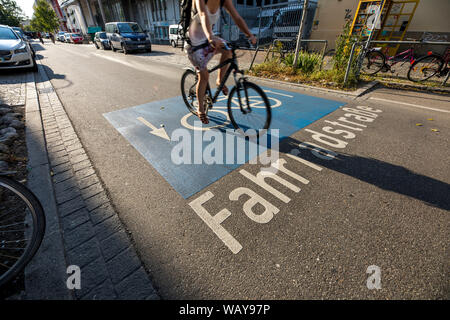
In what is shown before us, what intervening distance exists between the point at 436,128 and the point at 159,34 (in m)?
31.8

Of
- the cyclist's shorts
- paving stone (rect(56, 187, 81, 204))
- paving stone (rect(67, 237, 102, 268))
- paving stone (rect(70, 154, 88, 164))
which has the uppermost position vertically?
the cyclist's shorts

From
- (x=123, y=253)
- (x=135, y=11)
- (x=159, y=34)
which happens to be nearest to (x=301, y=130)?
(x=123, y=253)

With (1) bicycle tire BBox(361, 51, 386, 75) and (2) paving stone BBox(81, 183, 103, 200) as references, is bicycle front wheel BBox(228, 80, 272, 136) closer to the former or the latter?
(2) paving stone BBox(81, 183, 103, 200)

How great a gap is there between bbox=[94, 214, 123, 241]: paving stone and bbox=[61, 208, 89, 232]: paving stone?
17 centimetres

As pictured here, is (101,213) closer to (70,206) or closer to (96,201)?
(96,201)

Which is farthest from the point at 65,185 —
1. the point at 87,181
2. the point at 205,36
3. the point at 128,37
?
the point at 128,37

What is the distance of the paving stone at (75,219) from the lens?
1.87m

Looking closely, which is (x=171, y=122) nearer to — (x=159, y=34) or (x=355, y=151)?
(x=355, y=151)

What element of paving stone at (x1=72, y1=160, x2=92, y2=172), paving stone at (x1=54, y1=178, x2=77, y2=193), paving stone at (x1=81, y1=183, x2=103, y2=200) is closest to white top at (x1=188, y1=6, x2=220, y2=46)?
paving stone at (x1=72, y1=160, x2=92, y2=172)

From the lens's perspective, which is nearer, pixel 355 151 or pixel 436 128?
pixel 355 151

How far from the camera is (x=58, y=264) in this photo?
1554 millimetres

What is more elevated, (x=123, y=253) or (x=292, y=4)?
(x=292, y=4)

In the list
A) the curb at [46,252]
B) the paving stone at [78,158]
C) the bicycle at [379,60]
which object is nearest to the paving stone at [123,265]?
the curb at [46,252]

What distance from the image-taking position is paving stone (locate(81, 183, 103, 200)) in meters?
2.25
